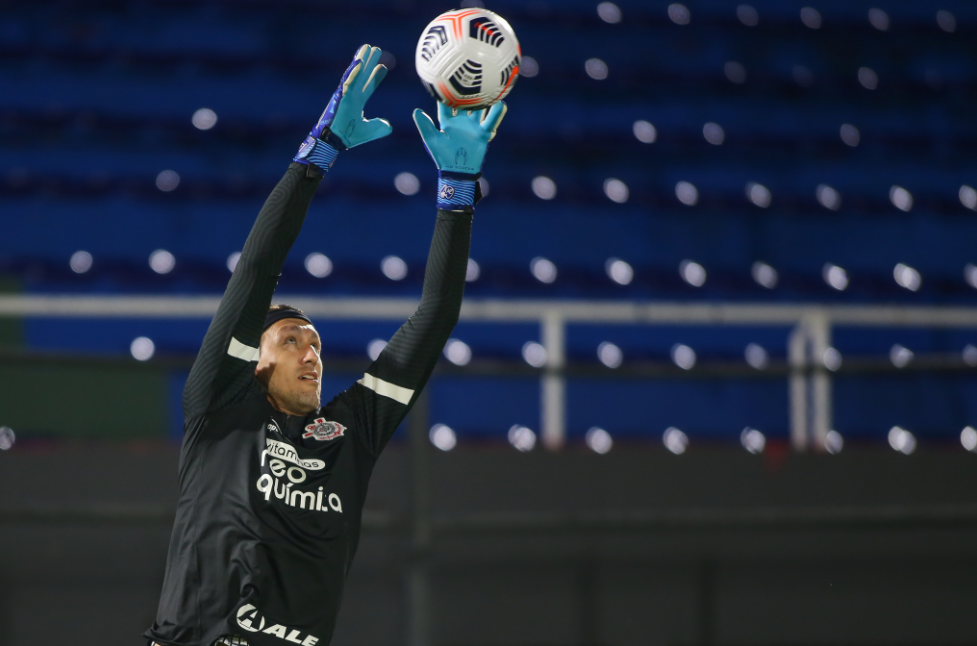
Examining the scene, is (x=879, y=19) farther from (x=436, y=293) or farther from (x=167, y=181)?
(x=436, y=293)

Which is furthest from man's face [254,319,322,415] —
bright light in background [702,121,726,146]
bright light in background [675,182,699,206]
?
bright light in background [702,121,726,146]

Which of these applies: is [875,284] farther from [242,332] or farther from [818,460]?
[242,332]

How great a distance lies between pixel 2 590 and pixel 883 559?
9.31 feet

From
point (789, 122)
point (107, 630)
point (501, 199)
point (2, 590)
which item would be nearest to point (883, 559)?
point (107, 630)

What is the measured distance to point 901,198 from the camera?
6.43m

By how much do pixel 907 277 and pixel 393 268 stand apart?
9.87 feet

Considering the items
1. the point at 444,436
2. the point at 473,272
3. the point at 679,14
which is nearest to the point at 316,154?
the point at 444,436

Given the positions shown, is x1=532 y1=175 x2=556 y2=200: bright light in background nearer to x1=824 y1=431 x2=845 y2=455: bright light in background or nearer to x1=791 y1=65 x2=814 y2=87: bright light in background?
x1=791 y1=65 x2=814 y2=87: bright light in background

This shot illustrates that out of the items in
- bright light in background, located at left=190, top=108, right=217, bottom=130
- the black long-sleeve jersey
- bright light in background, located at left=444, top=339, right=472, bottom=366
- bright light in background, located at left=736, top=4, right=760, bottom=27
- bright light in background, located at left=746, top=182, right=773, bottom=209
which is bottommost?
the black long-sleeve jersey

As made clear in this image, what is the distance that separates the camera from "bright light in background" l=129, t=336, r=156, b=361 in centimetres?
535

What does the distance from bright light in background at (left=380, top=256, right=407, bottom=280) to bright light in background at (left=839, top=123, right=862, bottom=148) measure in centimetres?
292

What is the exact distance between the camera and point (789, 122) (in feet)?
22.0

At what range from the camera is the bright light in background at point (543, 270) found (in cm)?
591

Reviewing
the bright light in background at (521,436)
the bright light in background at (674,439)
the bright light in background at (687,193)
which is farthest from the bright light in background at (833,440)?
the bright light in background at (687,193)
